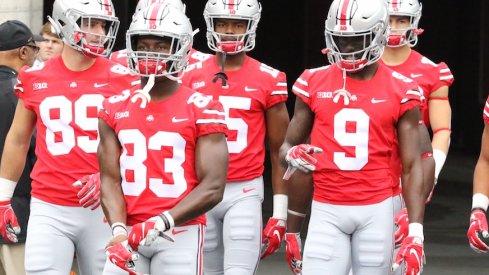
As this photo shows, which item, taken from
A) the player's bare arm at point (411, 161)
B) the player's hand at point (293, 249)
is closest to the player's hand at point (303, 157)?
the player's bare arm at point (411, 161)

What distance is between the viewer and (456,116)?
2317 centimetres

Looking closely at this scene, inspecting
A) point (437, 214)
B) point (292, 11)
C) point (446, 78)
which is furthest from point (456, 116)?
point (446, 78)

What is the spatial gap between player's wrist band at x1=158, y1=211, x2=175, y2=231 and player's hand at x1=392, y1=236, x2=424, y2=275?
4.06 ft

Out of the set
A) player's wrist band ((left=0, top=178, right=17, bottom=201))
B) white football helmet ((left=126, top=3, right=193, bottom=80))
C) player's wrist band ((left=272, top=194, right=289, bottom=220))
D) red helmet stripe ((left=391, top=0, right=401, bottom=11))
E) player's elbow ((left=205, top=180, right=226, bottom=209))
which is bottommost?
player's wrist band ((left=272, top=194, right=289, bottom=220))

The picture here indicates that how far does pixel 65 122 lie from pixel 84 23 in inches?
21.2

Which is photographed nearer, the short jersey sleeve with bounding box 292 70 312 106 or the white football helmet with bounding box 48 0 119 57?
the short jersey sleeve with bounding box 292 70 312 106

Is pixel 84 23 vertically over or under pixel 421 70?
over

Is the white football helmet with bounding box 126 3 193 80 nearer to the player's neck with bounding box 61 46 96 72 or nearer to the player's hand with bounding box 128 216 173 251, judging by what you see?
the player's hand with bounding box 128 216 173 251

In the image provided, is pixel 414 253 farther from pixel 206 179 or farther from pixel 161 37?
pixel 161 37

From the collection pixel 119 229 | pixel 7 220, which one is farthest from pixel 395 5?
pixel 119 229

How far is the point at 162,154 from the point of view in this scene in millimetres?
6219

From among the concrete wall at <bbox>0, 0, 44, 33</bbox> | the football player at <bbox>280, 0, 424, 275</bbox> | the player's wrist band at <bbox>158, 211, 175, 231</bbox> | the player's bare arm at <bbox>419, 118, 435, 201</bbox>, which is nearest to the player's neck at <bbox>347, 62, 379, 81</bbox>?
the football player at <bbox>280, 0, 424, 275</bbox>

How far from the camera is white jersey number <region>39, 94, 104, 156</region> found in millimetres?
7258

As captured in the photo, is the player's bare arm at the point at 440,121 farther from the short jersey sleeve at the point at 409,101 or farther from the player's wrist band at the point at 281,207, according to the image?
the short jersey sleeve at the point at 409,101
